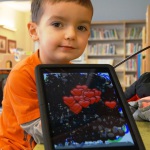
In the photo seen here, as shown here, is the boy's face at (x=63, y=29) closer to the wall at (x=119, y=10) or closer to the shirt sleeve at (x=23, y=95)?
the shirt sleeve at (x=23, y=95)

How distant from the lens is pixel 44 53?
76 centimetres

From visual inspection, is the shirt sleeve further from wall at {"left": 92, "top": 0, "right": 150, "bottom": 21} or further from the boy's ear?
wall at {"left": 92, "top": 0, "right": 150, "bottom": 21}

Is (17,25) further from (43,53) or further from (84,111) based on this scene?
(84,111)

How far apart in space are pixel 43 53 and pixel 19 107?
0.21 m

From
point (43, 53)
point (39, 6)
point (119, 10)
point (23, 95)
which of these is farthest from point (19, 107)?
point (119, 10)

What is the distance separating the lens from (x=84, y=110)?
Result: 441 millimetres

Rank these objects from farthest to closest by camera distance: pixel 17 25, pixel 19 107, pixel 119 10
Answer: pixel 17 25
pixel 119 10
pixel 19 107

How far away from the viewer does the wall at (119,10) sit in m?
6.12

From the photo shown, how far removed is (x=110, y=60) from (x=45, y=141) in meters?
6.00

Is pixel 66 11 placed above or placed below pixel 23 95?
above

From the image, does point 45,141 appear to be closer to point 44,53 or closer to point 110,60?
point 44,53

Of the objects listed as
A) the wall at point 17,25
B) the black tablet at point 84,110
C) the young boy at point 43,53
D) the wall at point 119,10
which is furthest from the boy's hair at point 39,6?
the wall at point 17,25

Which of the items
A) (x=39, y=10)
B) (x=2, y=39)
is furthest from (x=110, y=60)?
(x=39, y=10)

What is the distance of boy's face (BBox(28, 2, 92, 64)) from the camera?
0.64 meters
